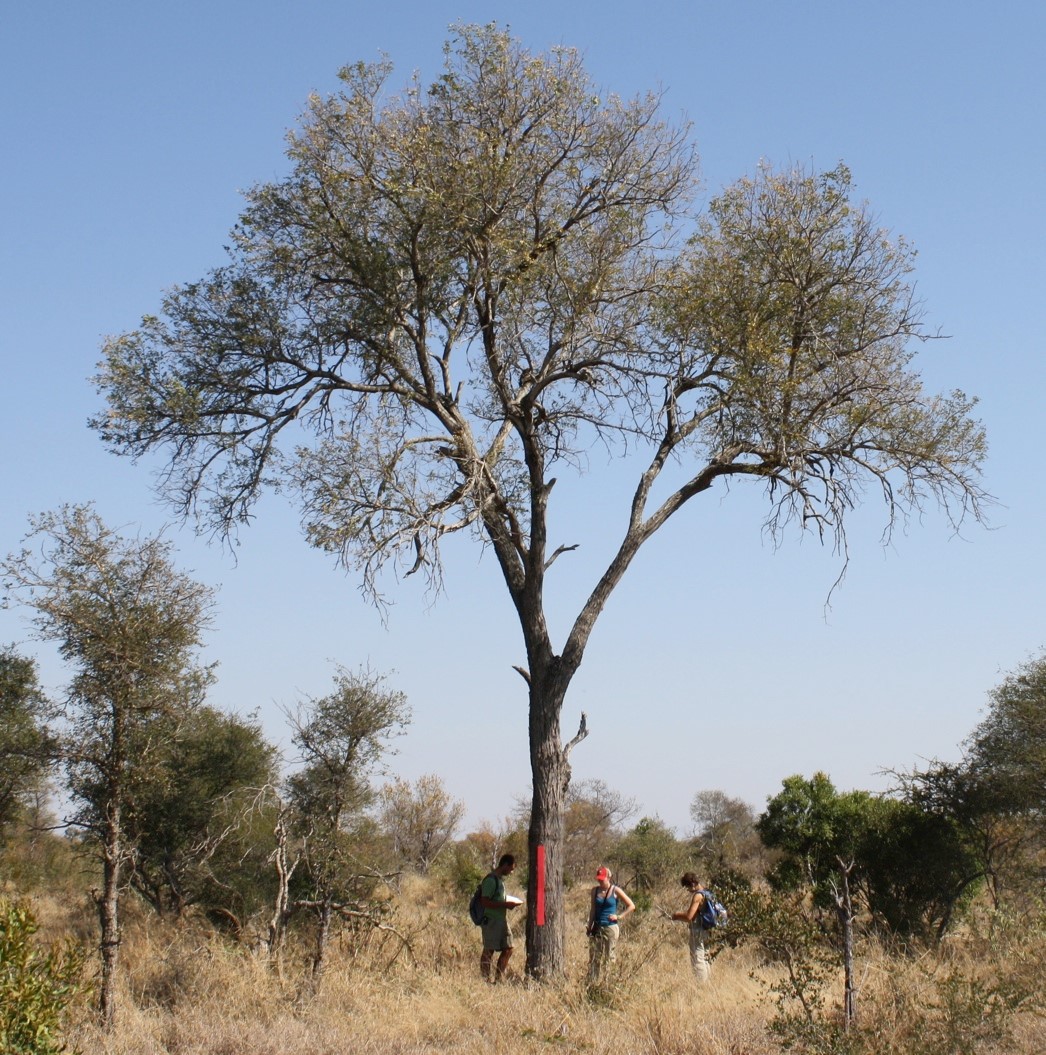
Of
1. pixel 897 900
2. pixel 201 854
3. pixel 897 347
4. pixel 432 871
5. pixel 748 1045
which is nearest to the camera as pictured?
pixel 748 1045

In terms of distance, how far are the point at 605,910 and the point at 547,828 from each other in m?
1.50

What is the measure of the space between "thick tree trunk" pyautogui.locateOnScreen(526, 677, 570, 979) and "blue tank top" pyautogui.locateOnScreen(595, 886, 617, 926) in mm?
781

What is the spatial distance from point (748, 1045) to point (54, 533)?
8127 millimetres

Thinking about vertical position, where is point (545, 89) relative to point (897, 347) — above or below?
above

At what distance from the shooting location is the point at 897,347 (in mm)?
13906

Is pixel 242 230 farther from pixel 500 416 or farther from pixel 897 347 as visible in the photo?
pixel 897 347

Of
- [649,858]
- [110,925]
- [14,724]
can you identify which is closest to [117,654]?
[110,925]

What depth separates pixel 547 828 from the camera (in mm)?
12008

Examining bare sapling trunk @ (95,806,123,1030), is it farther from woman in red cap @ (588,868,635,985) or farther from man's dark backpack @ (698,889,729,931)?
man's dark backpack @ (698,889,729,931)

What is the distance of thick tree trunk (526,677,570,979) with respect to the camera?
11680mm

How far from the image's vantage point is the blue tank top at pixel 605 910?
41.4ft

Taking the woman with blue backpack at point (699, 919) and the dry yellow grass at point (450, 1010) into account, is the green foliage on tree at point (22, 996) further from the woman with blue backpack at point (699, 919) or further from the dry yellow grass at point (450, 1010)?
the woman with blue backpack at point (699, 919)

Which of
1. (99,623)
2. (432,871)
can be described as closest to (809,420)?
(99,623)

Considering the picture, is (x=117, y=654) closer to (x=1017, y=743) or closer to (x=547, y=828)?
(x=547, y=828)
